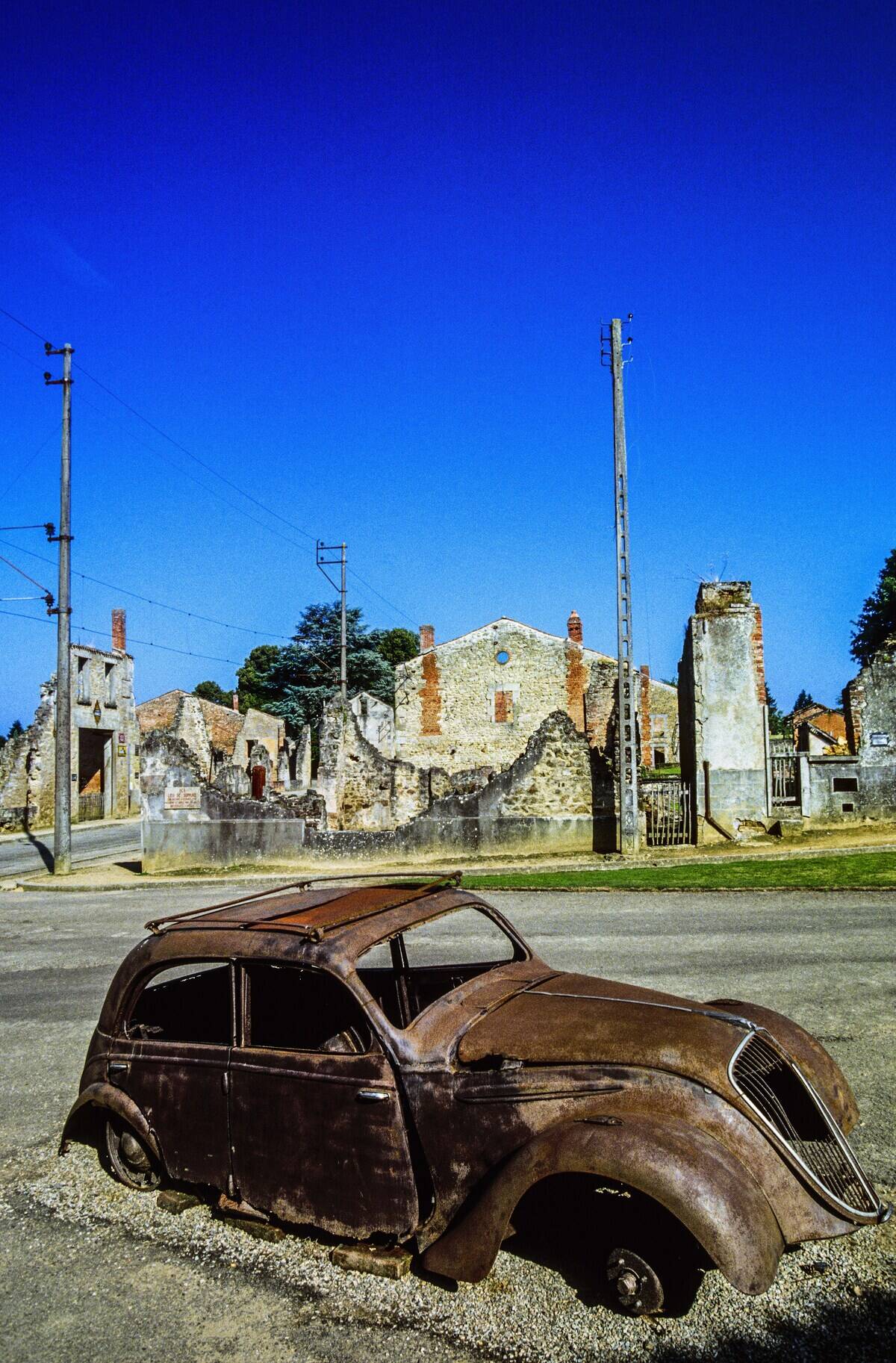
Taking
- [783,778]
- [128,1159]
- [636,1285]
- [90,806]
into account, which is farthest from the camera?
[90,806]

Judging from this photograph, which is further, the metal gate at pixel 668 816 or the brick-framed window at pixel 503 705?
the brick-framed window at pixel 503 705

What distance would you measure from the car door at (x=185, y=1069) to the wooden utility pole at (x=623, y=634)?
48.8ft

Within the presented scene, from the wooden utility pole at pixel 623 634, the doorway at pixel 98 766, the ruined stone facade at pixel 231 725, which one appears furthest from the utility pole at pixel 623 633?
the ruined stone facade at pixel 231 725

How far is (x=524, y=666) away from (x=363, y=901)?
3710 centimetres

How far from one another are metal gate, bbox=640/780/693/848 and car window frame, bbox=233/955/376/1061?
17110 millimetres

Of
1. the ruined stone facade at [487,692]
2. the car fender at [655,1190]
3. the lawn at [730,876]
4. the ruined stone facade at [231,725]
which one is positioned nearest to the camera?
the car fender at [655,1190]

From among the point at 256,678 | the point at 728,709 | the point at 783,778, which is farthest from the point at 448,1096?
the point at 256,678

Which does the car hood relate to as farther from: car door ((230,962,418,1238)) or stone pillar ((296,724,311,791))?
stone pillar ((296,724,311,791))

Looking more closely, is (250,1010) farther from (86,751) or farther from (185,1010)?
(86,751)

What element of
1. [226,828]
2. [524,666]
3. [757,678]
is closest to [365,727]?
[524,666]

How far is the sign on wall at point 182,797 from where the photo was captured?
20422 mm

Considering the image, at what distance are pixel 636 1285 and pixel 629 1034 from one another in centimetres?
91

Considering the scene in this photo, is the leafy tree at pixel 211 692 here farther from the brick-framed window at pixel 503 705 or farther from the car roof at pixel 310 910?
the car roof at pixel 310 910

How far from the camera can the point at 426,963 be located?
17.1 ft
